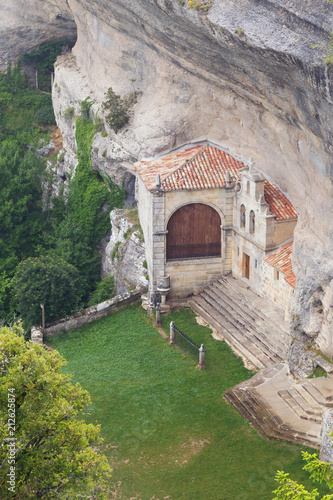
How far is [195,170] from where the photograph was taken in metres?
39.6

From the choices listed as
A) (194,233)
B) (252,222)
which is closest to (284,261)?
(252,222)

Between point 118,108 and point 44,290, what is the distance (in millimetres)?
13454

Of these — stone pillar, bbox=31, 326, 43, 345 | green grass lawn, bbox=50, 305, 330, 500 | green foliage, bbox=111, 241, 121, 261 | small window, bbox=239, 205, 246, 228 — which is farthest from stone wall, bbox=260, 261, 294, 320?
stone pillar, bbox=31, 326, 43, 345

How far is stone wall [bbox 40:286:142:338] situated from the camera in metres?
40.3

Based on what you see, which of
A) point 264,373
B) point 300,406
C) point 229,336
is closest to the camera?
point 300,406

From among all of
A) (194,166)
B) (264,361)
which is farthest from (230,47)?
(264,361)

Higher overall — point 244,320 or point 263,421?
point 244,320

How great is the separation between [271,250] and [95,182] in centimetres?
1694

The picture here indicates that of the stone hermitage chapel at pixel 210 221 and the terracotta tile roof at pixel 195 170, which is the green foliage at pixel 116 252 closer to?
the stone hermitage chapel at pixel 210 221

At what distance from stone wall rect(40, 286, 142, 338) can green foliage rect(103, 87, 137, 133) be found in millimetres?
11250

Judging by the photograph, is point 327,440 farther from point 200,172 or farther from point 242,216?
point 200,172

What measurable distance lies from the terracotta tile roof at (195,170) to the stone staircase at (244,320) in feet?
18.8

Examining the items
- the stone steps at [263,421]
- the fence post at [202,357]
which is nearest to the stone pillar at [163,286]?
the fence post at [202,357]

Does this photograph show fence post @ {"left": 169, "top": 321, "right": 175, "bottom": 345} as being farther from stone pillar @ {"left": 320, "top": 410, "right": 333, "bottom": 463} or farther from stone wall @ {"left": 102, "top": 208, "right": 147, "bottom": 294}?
stone pillar @ {"left": 320, "top": 410, "right": 333, "bottom": 463}
